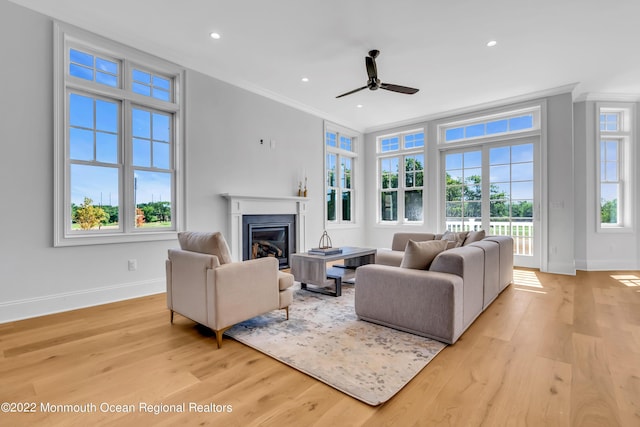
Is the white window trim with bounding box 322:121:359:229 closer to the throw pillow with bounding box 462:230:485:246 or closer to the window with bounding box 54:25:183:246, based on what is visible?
the window with bounding box 54:25:183:246

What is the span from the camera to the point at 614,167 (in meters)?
5.48

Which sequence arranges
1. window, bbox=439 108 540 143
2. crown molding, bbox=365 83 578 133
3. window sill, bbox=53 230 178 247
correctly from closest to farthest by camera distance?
window sill, bbox=53 230 178 247 → crown molding, bbox=365 83 578 133 → window, bbox=439 108 540 143

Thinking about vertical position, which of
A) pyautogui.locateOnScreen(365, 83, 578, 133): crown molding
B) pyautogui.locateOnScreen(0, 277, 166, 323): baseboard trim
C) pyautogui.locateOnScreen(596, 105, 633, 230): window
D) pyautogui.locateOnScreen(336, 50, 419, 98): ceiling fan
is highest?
pyautogui.locateOnScreen(365, 83, 578, 133): crown molding

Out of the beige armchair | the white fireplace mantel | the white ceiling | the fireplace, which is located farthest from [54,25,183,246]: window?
the beige armchair

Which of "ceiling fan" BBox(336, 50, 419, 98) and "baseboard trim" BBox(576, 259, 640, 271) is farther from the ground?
"ceiling fan" BBox(336, 50, 419, 98)

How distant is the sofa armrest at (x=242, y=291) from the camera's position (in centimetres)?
236

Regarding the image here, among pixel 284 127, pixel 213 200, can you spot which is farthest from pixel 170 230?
pixel 284 127

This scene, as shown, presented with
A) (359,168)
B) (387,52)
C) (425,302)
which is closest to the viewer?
(425,302)

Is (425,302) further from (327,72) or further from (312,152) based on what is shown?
(312,152)

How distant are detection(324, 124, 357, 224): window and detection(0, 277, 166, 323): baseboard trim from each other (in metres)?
3.66

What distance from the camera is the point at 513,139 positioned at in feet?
18.4

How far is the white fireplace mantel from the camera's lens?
4.62 meters

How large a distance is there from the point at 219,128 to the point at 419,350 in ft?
12.8

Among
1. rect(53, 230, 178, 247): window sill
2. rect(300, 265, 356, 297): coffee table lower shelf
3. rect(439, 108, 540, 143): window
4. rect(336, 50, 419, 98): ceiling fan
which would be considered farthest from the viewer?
rect(439, 108, 540, 143): window
